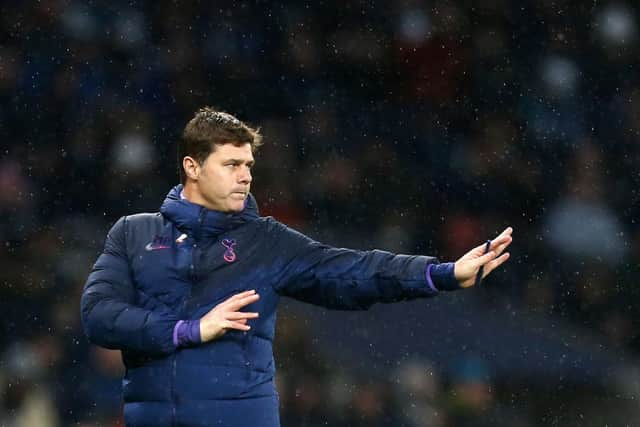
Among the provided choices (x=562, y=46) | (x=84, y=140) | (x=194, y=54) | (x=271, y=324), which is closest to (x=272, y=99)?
(x=194, y=54)

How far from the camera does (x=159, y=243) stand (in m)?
4.13

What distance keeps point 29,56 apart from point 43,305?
75.4 inches

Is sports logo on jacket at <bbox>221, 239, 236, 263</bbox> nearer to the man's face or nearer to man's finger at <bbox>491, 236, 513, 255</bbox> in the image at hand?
the man's face

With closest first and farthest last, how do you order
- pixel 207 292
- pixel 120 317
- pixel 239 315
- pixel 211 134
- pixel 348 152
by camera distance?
1. pixel 239 315
2. pixel 120 317
3. pixel 207 292
4. pixel 211 134
5. pixel 348 152

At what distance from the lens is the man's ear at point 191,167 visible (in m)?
4.19

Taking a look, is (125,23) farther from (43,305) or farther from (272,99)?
(43,305)

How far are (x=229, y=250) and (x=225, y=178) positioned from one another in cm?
21

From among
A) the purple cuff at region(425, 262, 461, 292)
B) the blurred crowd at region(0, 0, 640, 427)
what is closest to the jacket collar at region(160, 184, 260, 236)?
the purple cuff at region(425, 262, 461, 292)

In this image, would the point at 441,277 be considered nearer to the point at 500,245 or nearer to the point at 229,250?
the point at 500,245

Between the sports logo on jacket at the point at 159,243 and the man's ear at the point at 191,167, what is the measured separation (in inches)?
7.9

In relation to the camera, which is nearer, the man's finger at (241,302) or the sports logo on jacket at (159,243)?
the man's finger at (241,302)

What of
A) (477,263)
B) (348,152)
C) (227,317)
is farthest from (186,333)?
(348,152)

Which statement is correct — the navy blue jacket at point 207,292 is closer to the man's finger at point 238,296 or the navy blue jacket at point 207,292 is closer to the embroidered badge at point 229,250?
the embroidered badge at point 229,250

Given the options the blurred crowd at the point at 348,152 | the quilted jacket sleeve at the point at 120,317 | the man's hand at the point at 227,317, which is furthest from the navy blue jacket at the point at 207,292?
the blurred crowd at the point at 348,152
